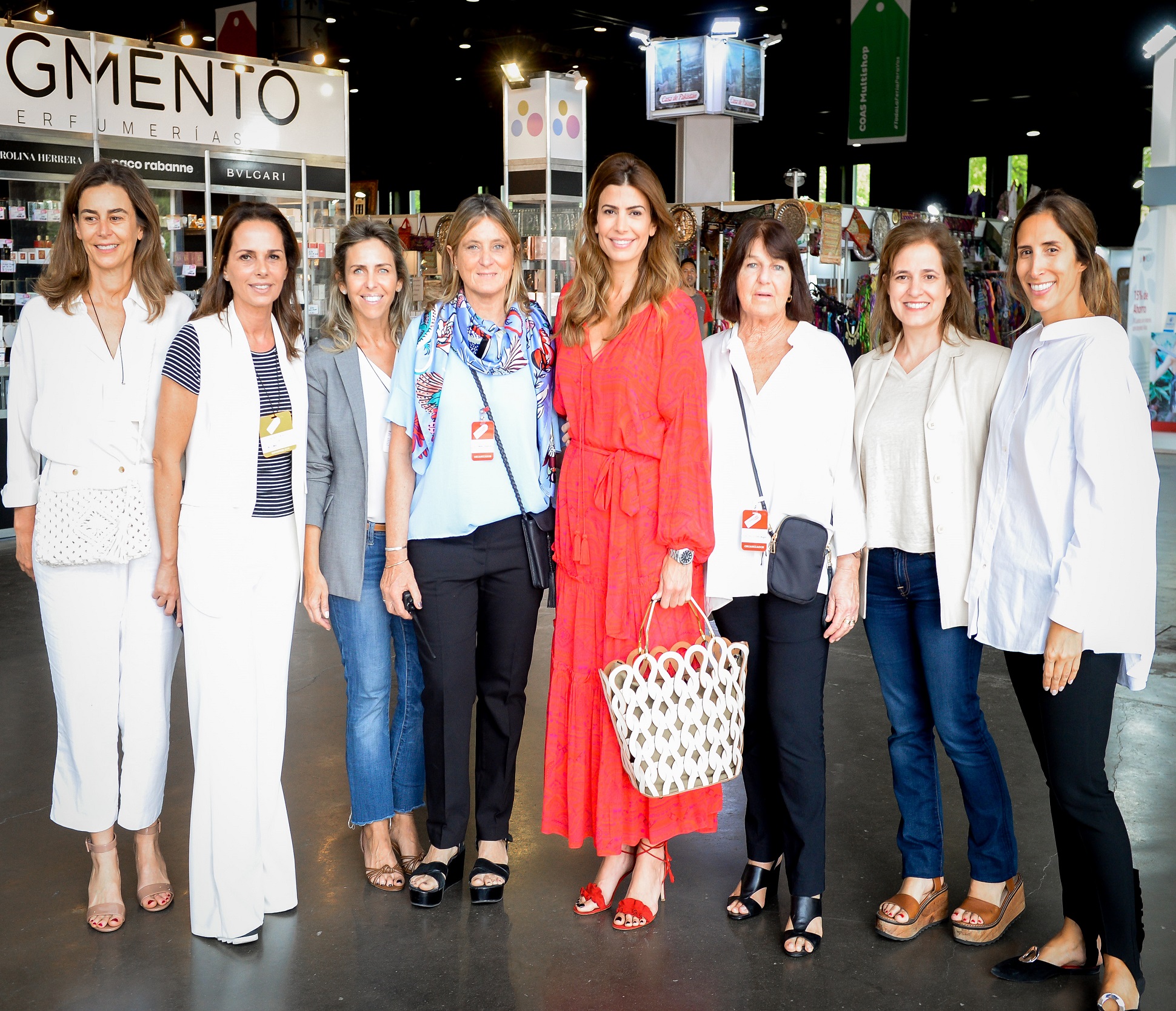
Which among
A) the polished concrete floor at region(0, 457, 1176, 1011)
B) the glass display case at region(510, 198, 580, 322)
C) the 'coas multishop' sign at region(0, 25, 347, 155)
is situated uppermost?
the 'coas multishop' sign at region(0, 25, 347, 155)

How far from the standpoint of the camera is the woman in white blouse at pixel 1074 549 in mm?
2234

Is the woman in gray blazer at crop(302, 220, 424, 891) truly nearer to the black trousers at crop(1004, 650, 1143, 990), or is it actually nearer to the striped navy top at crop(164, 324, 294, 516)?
the striped navy top at crop(164, 324, 294, 516)

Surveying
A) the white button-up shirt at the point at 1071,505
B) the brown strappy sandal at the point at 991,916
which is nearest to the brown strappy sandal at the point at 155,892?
the brown strappy sandal at the point at 991,916

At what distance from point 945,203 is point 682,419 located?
→ 21.2 m

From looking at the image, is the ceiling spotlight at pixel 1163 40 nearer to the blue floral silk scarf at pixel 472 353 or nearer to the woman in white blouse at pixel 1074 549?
the woman in white blouse at pixel 1074 549

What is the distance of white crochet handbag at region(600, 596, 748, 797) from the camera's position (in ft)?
8.20

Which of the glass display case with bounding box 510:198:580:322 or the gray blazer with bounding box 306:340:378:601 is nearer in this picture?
the gray blazer with bounding box 306:340:378:601

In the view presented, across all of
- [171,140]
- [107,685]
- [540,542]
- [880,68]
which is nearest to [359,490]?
A: [540,542]

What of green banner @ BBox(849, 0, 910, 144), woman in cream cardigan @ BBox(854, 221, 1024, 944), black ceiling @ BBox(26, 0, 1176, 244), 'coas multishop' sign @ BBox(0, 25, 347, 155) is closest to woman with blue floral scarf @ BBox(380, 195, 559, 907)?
woman in cream cardigan @ BBox(854, 221, 1024, 944)

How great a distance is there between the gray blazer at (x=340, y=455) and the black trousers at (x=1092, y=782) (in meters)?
1.57

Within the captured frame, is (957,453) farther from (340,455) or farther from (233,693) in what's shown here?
(233,693)

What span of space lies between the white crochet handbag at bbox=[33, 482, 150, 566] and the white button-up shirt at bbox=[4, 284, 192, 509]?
0.04 m

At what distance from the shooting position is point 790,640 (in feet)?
8.54

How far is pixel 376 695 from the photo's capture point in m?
2.90
